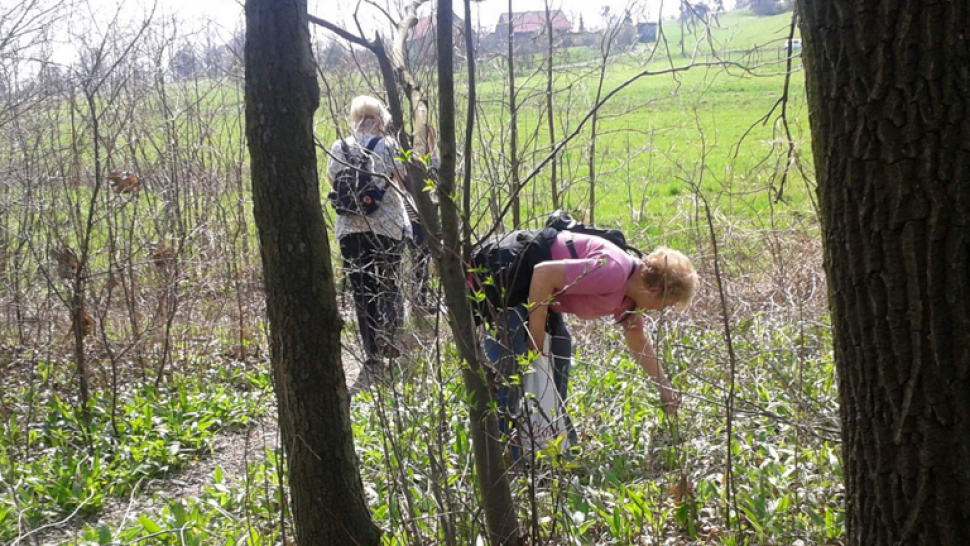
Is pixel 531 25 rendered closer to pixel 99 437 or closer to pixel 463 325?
pixel 99 437

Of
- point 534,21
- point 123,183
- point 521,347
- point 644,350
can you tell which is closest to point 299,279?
point 521,347

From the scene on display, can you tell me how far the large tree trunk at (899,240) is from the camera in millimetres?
1594

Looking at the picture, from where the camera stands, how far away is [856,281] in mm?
1740

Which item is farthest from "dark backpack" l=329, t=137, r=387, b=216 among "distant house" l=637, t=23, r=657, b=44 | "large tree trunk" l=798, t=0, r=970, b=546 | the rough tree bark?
"large tree trunk" l=798, t=0, r=970, b=546

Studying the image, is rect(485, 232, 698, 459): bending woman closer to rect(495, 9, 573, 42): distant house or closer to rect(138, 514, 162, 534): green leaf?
rect(138, 514, 162, 534): green leaf

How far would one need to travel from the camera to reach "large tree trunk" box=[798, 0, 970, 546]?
62.7 inches

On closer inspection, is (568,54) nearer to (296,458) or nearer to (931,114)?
(296,458)

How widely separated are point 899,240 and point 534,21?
16.3 ft

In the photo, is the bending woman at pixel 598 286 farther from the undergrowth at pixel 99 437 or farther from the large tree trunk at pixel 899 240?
the large tree trunk at pixel 899 240

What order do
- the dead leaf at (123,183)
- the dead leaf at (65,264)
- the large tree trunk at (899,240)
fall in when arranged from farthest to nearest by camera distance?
the dead leaf at (123,183) → the dead leaf at (65,264) → the large tree trunk at (899,240)

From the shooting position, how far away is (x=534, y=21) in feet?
20.5

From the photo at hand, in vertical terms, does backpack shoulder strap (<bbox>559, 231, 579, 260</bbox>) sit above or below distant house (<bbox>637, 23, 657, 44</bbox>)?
below

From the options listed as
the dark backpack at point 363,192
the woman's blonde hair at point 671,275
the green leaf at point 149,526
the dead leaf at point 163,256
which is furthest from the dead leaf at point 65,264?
the woman's blonde hair at point 671,275

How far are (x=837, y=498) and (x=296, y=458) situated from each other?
6.77ft
